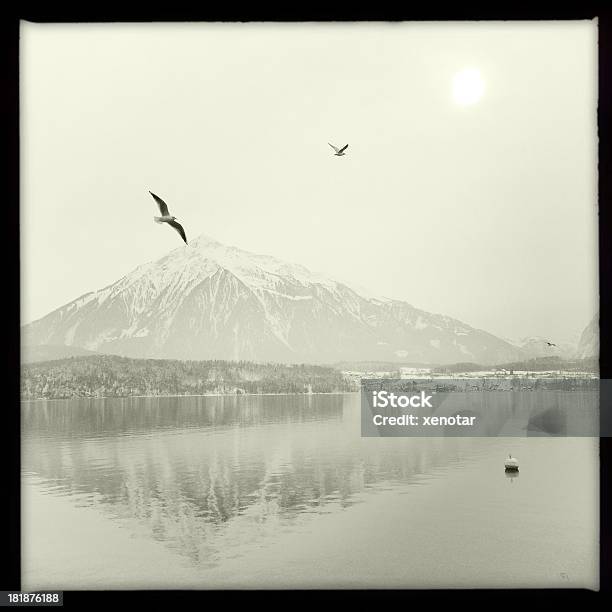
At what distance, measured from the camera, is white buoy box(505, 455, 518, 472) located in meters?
3.16

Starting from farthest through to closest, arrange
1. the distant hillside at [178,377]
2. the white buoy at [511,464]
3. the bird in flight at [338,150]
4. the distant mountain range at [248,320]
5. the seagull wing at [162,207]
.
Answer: the distant hillside at [178,377]
the white buoy at [511,464]
the distant mountain range at [248,320]
the bird in flight at [338,150]
the seagull wing at [162,207]

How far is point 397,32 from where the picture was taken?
8.04ft

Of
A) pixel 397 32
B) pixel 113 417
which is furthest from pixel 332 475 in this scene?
pixel 397 32

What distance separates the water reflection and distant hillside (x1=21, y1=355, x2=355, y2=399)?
4.0 inches

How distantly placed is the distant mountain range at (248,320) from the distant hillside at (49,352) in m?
→ 0.04

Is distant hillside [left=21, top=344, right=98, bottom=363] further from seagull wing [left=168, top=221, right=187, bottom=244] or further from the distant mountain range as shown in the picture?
seagull wing [left=168, top=221, right=187, bottom=244]

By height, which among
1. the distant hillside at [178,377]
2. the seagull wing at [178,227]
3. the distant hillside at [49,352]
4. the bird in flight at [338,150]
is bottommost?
the distant hillside at [178,377]

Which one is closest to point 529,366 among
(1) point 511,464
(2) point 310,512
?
(1) point 511,464

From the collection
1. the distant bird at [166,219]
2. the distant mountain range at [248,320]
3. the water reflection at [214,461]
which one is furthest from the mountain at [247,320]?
the water reflection at [214,461]

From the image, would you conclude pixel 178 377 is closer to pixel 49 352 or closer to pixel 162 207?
pixel 49 352

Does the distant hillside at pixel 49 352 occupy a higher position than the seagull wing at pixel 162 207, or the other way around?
the seagull wing at pixel 162 207

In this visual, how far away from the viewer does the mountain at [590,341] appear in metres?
2.10

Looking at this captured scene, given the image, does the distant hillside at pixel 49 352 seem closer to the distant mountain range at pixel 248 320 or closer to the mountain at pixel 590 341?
the distant mountain range at pixel 248 320
